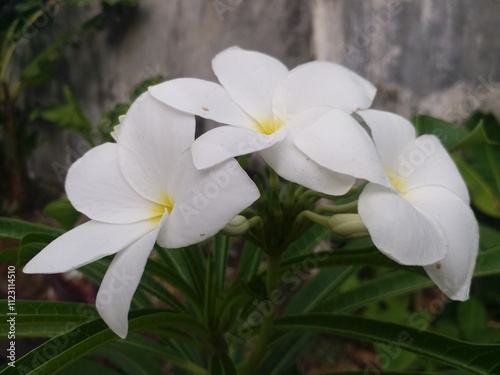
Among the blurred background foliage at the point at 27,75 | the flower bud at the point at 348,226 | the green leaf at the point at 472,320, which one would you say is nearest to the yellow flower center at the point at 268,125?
the flower bud at the point at 348,226

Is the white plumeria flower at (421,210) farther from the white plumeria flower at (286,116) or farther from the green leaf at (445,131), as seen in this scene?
the green leaf at (445,131)

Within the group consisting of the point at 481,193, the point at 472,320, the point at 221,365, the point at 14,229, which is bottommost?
the point at 472,320

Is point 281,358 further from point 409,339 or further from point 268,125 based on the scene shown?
point 268,125

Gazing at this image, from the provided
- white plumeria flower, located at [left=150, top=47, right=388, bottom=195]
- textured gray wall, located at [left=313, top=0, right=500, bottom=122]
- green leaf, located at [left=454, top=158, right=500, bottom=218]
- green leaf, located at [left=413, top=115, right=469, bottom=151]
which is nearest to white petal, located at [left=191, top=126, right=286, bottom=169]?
white plumeria flower, located at [left=150, top=47, right=388, bottom=195]

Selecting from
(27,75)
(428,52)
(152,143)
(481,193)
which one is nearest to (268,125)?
(152,143)

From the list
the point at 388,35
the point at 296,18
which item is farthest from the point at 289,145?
the point at 296,18

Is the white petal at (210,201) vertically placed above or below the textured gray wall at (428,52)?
above

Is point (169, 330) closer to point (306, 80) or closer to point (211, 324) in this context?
point (211, 324)
